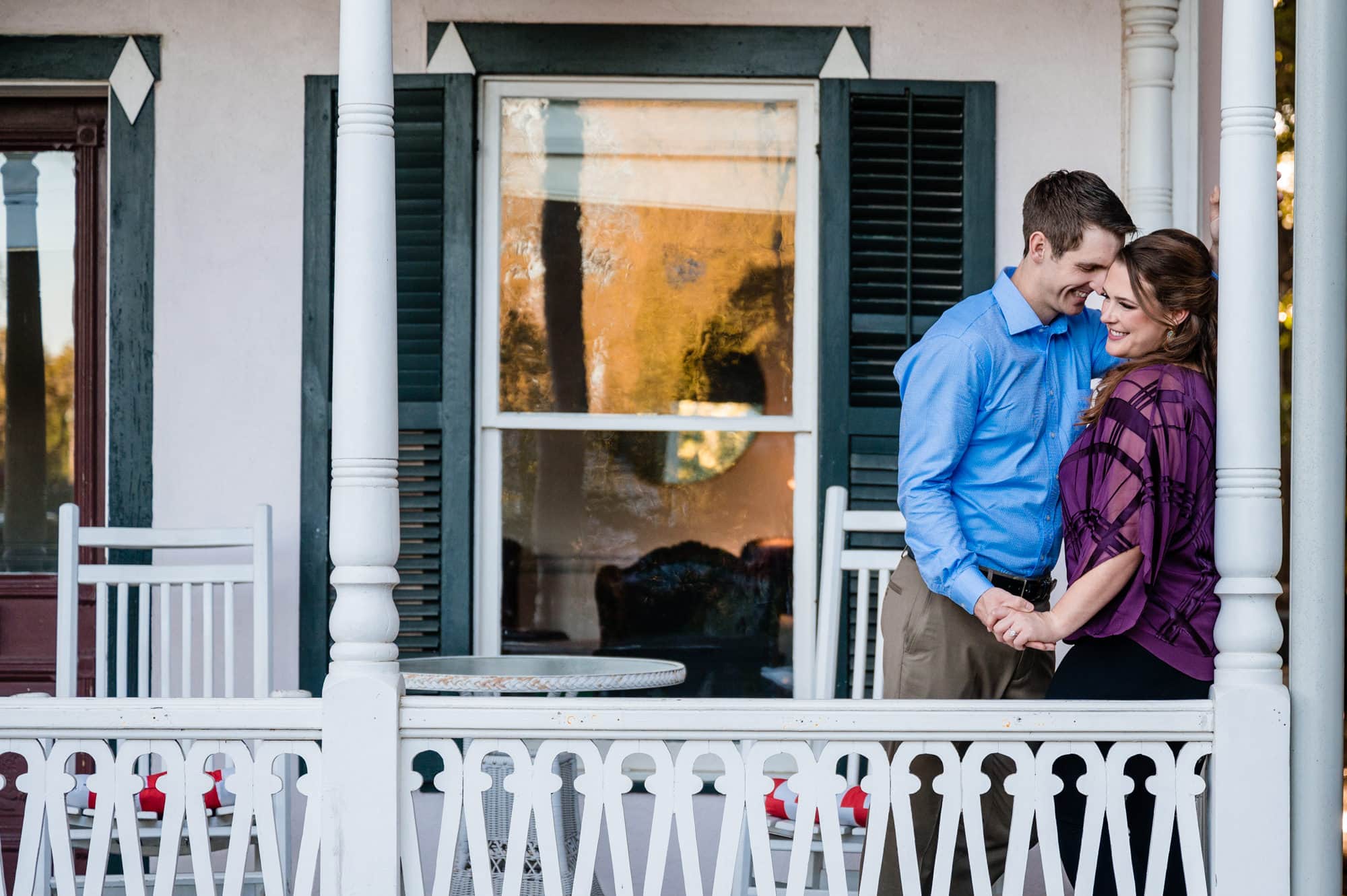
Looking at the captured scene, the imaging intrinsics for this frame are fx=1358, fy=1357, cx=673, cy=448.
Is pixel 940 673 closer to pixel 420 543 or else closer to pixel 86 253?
pixel 420 543

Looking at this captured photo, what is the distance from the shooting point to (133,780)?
227cm

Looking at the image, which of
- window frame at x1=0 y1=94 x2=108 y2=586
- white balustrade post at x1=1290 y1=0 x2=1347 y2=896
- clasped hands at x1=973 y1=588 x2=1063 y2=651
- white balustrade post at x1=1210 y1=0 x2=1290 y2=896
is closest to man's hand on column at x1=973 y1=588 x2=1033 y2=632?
clasped hands at x1=973 y1=588 x2=1063 y2=651

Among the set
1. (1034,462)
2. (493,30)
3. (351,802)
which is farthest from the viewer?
(493,30)

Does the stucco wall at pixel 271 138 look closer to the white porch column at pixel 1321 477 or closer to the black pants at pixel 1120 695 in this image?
the white porch column at pixel 1321 477

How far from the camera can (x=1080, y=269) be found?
244 cm

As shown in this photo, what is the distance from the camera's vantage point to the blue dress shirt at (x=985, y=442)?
8.00 feet

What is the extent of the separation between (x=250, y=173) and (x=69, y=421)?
2.83 feet

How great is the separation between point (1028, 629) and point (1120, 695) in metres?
0.20

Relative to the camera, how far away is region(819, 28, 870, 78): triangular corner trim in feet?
12.1

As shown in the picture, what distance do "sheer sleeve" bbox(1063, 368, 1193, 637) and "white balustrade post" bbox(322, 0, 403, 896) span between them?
3.79ft

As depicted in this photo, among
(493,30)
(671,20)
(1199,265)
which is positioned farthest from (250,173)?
(1199,265)

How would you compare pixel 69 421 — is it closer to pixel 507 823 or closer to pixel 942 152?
pixel 507 823

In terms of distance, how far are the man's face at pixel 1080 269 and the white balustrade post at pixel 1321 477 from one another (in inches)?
12.6

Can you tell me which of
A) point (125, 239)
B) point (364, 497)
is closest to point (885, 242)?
point (364, 497)
